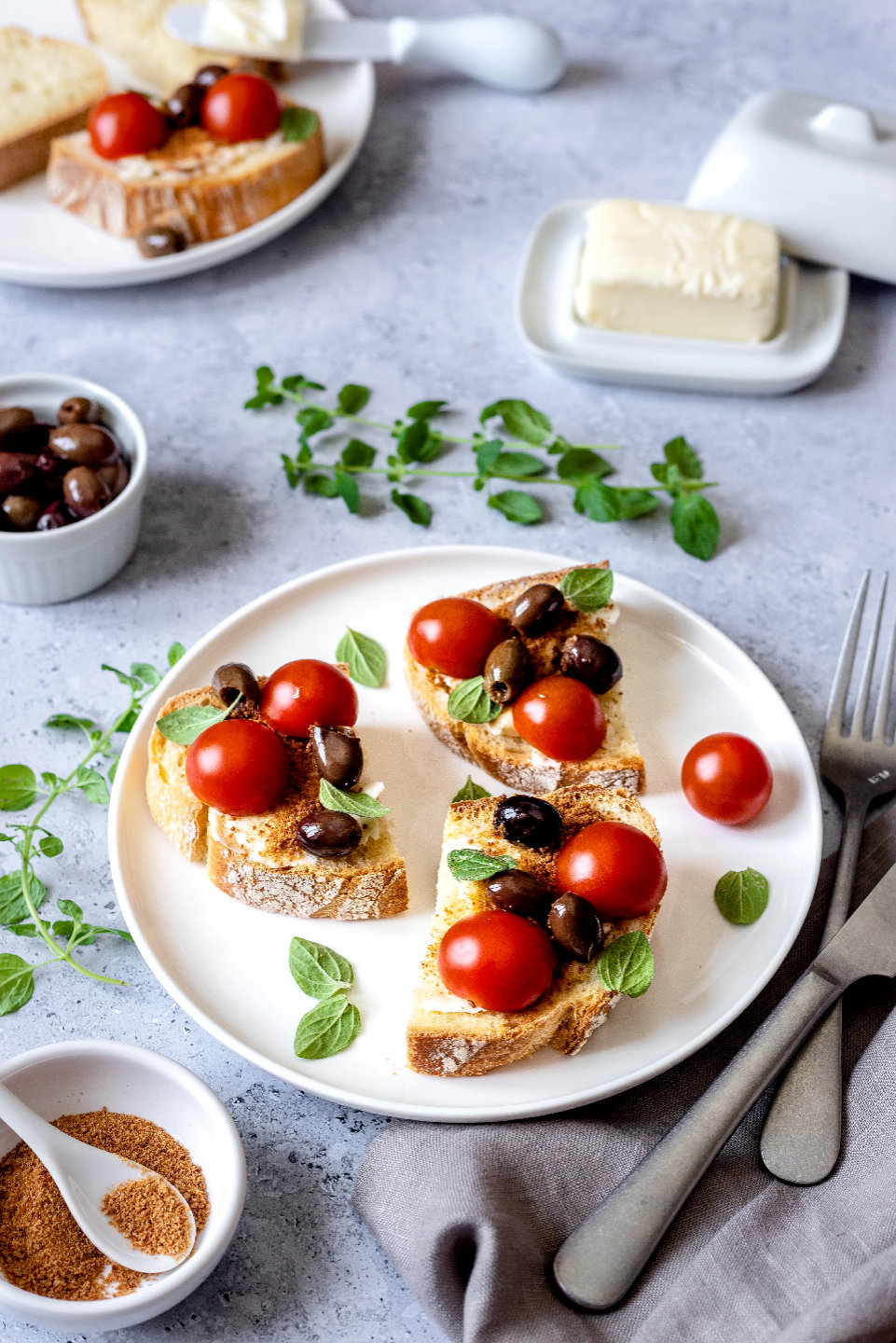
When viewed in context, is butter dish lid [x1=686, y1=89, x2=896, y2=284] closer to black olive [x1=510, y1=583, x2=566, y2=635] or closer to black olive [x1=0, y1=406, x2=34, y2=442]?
black olive [x1=510, y1=583, x2=566, y2=635]

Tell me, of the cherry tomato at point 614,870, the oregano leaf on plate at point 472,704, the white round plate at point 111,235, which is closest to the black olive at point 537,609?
the oregano leaf on plate at point 472,704

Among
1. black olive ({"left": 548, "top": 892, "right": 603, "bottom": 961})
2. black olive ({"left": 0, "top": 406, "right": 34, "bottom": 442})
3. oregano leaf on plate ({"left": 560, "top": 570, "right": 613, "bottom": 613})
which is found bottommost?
black olive ({"left": 548, "top": 892, "right": 603, "bottom": 961})

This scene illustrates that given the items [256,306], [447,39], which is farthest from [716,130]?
[256,306]

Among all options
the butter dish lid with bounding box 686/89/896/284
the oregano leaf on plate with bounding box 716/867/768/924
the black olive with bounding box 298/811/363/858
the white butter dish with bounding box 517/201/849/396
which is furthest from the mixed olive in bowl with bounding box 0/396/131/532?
the butter dish lid with bounding box 686/89/896/284

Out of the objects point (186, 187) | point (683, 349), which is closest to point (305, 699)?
point (683, 349)

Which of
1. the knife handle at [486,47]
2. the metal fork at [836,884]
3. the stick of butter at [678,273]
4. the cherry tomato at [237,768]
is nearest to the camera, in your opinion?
the metal fork at [836,884]

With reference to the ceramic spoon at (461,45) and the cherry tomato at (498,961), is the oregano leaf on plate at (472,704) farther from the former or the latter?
the ceramic spoon at (461,45)

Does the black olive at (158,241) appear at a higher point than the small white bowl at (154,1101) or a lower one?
higher
